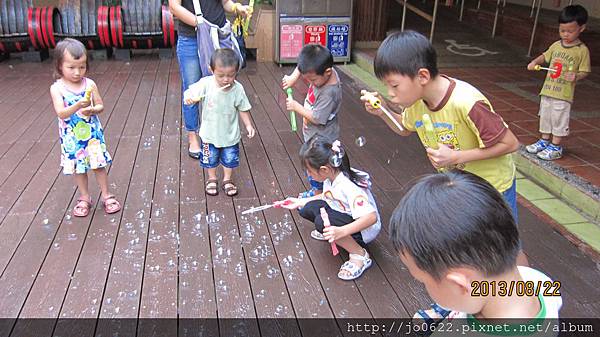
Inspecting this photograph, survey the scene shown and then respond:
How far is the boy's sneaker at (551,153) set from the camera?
11.2 feet

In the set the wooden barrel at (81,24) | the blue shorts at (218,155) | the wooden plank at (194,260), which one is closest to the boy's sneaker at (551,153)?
the blue shorts at (218,155)

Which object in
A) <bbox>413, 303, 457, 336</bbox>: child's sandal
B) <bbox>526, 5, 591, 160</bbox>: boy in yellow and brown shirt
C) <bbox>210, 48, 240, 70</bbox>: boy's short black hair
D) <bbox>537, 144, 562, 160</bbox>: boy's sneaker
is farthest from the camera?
<bbox>537, 144, 562, 160</bbox>: boy's sneaker

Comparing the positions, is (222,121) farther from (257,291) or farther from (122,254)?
(257,291)

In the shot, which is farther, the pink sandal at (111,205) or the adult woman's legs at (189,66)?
the adult woman's legs at (189,66)

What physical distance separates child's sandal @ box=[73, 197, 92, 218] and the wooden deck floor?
40 mm

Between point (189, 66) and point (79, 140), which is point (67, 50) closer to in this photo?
point (79, 140)

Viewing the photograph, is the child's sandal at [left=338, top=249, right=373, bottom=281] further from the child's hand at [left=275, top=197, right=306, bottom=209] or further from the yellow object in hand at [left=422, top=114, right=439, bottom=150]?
the yellow object in hand at [left=422, top=114, right=439, bottom=150]

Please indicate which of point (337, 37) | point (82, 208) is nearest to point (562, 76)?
point (82, 208)

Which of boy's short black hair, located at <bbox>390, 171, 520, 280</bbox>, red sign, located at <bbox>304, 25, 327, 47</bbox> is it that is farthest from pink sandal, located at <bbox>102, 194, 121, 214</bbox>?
red sign, located at <bbox>304, 25, 327, 47</bbox>

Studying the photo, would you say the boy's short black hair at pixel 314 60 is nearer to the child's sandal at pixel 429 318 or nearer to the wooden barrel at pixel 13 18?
the child's sandal at pixel 429 318

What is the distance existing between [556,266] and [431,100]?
1193mm

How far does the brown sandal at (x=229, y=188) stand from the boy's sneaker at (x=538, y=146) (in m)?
2.08

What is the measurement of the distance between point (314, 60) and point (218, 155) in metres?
0.94

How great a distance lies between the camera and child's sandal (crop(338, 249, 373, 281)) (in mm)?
2311
